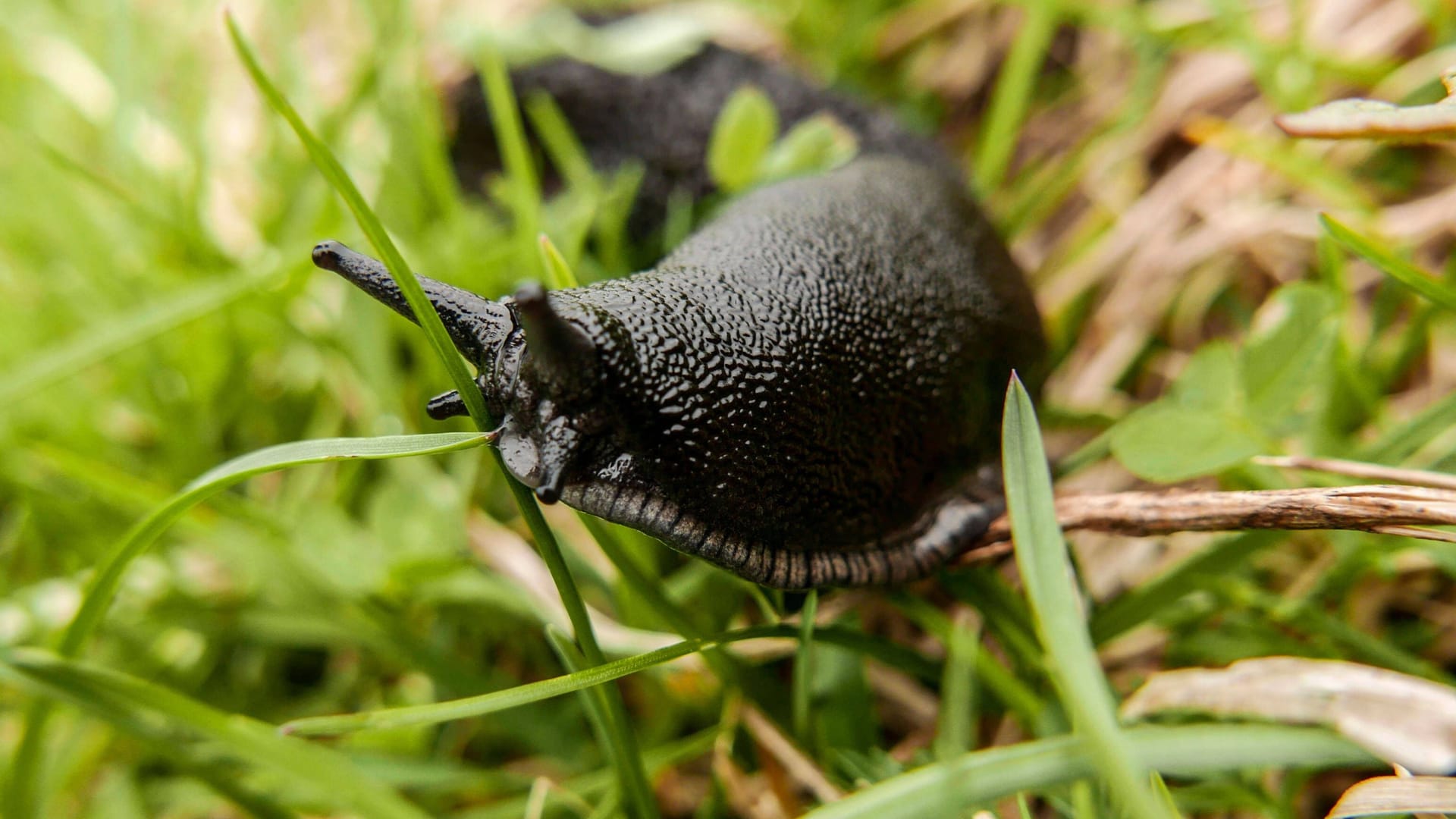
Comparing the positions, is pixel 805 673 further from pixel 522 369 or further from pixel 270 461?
pixel 270 461

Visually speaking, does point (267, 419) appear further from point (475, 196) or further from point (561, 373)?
point (561, 373)

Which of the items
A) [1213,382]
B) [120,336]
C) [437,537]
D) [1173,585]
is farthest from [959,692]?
[120,336]

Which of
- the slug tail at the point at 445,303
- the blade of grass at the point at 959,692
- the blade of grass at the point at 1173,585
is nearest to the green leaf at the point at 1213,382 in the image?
the blade of grass at the point at 1173,585

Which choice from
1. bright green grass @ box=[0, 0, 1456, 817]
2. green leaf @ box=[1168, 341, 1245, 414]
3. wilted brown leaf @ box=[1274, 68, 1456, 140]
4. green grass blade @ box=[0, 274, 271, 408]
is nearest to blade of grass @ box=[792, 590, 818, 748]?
bright green grass @ box=[0, 0, 1456, 817]

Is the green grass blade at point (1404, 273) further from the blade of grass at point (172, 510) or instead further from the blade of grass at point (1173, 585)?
the blade of grass at point (172, 510)

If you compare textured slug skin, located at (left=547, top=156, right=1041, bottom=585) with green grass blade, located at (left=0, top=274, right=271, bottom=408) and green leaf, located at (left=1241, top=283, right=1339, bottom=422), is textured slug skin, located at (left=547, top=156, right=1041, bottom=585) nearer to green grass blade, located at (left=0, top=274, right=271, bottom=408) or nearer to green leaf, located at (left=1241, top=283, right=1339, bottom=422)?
green leaf, located at (left=1241, top=283, right=1339, bottom=422)

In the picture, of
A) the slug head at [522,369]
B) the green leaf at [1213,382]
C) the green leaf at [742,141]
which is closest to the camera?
the slug head at [522,369]

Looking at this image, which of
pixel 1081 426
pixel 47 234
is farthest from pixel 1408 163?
pixel 47 234
